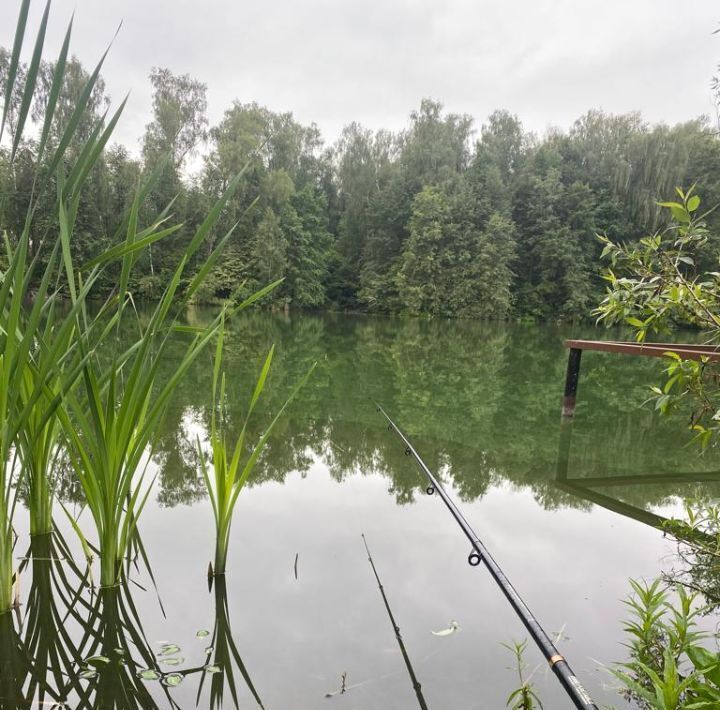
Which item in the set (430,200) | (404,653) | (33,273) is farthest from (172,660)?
(430,200)

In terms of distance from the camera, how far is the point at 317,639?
1623 mm

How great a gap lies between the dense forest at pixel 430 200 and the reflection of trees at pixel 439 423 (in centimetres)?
1630

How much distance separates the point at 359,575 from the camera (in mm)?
2039

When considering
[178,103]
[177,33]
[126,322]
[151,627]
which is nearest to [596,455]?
[151,627]

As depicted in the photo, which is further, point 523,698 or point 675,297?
point 675,297

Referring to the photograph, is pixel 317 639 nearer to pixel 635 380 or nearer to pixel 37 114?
pixel 635 380

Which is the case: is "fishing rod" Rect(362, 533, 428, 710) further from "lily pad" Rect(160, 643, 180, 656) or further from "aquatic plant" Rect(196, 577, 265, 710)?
"lily pad" Rect(160, 643, 180, 656)

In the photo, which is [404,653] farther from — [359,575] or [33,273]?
[33,273]

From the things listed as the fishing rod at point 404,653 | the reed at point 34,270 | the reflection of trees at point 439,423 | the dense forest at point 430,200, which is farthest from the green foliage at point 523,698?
the dense forest at point 430,200

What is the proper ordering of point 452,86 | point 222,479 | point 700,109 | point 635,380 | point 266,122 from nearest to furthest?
point 222,479 < point 635,380 < point 700,109 < point 266,122 < point 452,86

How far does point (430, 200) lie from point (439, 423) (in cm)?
2274

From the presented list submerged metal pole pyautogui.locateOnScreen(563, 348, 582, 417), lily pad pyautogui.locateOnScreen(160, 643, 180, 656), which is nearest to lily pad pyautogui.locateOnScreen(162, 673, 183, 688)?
lily pad pyautogui.locateOnScreen(160, 643, 180, 656)

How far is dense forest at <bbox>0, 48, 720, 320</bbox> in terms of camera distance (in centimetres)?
2331

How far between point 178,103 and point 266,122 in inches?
168
